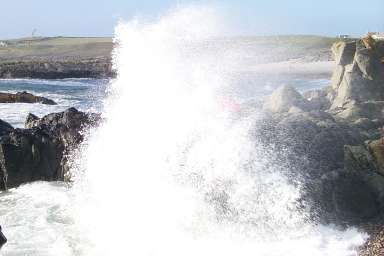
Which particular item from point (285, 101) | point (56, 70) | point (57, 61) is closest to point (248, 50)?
point (57, 61)

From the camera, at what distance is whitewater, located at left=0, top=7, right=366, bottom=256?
1301cm

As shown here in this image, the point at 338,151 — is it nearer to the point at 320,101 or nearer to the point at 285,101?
the point at 285,101

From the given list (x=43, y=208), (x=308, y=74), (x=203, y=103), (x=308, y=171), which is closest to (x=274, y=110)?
(x=203, y=103)

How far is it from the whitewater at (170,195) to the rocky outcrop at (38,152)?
1.63 ft

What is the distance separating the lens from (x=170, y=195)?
588 inches

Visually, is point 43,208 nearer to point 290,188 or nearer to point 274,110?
point 290,188

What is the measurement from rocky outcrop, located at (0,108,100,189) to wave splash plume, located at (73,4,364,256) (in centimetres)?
85

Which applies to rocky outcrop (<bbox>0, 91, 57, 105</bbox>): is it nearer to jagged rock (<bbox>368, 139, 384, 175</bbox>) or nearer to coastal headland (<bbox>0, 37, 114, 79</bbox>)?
jagged rock (<bbox>368, 139, 384, 175</bbox>)

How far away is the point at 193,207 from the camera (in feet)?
46.9

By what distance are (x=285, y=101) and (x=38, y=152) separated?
865 cm

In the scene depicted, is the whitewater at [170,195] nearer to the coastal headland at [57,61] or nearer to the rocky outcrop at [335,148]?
the rocky outcrop at [335,148]

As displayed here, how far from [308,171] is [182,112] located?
5208mm

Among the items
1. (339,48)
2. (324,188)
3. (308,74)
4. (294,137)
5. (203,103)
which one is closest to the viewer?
(324,188)

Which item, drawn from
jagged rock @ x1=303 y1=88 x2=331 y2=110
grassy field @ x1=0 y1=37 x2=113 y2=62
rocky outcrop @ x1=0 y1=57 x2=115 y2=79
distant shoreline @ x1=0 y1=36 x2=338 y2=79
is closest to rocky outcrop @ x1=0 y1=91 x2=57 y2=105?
jagged rock @ x1=303 y1=88 x2=331 y2=110
